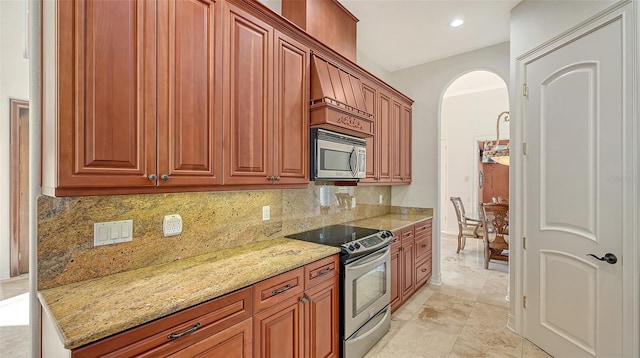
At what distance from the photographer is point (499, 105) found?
20.8ft

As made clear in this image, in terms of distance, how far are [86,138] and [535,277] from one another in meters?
3.33

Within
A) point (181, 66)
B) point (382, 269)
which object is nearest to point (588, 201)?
point (382, 269)

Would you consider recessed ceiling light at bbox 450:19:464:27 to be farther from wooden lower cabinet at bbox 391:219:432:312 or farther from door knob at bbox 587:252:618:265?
door knob at bbox 587:252:618:265

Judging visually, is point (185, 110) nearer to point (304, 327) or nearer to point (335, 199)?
point (304, 327)

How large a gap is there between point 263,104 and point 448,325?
2772mm

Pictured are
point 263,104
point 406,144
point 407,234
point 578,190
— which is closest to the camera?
point 263,104

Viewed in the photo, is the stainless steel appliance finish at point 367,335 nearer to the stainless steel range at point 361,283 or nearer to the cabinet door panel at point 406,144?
the stainless steel range at point 361,283

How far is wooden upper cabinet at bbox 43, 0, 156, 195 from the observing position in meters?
1.14

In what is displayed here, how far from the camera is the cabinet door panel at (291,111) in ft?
6.63

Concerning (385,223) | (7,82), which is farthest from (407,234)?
(7,82)

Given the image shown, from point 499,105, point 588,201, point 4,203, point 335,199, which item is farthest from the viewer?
point 499,105

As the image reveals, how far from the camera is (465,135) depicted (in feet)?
22.5

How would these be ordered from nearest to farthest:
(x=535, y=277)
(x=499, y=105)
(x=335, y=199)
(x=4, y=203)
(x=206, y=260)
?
(x=206, y=260)
(x=535, y=277)
(x=335, y=199)
(x=4, y=203)
(x=499, y=105)

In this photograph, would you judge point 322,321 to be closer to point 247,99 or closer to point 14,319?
point 247,99
